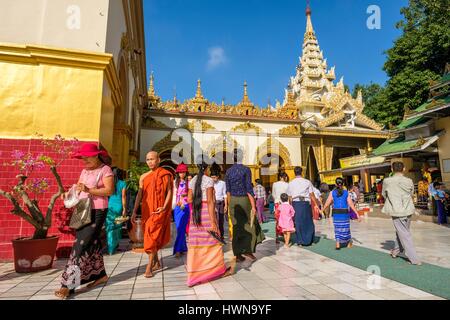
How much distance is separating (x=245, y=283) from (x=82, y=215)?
6.79ft

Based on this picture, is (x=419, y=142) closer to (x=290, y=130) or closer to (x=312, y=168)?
(x=290, y=130)

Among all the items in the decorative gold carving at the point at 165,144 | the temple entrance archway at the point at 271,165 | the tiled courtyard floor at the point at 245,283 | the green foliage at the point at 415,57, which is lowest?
the tiled courtyard floor at the point at 245,283

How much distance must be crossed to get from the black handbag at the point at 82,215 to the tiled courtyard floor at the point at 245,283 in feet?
2.47

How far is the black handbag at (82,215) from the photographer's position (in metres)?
3.02

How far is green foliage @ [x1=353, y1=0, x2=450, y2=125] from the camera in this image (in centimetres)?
1803

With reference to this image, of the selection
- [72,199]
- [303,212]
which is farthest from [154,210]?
[303,212]

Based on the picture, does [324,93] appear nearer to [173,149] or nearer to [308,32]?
[308,32]

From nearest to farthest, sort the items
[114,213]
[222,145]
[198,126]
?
1. [114,213]
2. [198,126]
3. [222,145]

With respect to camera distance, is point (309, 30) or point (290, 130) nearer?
point (290, 130)

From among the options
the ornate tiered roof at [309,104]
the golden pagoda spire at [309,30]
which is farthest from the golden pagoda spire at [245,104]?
the golden pagoda spire at [309,30]

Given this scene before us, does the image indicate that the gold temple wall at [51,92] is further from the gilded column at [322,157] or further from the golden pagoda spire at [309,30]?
the golden pagoda spire at [309,30]

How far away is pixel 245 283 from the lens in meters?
3.31

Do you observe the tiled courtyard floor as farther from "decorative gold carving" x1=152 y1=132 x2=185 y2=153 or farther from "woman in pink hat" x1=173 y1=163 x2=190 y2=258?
"decorative gold carving" x1=152 y1=132 x2=185 y2=153

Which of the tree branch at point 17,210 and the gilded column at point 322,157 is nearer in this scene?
the tree branch at point 17,210
